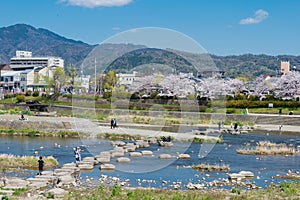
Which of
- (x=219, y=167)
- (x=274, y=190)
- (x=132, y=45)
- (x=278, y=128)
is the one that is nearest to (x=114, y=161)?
(x=219, y=167)

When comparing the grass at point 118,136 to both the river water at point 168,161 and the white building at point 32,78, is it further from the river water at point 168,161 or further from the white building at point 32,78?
the white building at point 32,78

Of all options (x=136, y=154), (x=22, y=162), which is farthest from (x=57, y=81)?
(x=22, y=162)

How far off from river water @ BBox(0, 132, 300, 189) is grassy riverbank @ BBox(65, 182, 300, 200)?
245 centimetres

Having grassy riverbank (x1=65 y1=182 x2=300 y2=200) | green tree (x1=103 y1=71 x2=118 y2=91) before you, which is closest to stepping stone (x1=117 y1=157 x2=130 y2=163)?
grassy riverbank (x1=65 y1=182 x2=300 y2=200)

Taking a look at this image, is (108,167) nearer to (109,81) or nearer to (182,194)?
(182,194)

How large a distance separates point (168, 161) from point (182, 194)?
9.97 meters

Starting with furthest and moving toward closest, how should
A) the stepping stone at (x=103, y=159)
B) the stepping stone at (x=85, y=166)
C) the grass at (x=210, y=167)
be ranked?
the stepping stone at (x=103, y=159)
the grass at (x=210, y=167)
the stepping stone at (x=85, y=166)

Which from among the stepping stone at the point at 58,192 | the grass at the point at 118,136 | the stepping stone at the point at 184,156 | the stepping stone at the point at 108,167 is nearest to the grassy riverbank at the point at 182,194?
the stepping stone at the point at 58,192

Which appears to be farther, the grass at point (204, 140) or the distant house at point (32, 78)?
the distant house at point (32, 78)

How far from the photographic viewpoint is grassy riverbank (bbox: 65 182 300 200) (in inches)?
619

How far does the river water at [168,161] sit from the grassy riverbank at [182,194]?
8.05 ft

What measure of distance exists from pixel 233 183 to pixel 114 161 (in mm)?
7853

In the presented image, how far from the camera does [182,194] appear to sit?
16.5 meters

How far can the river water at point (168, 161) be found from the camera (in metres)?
21.6
